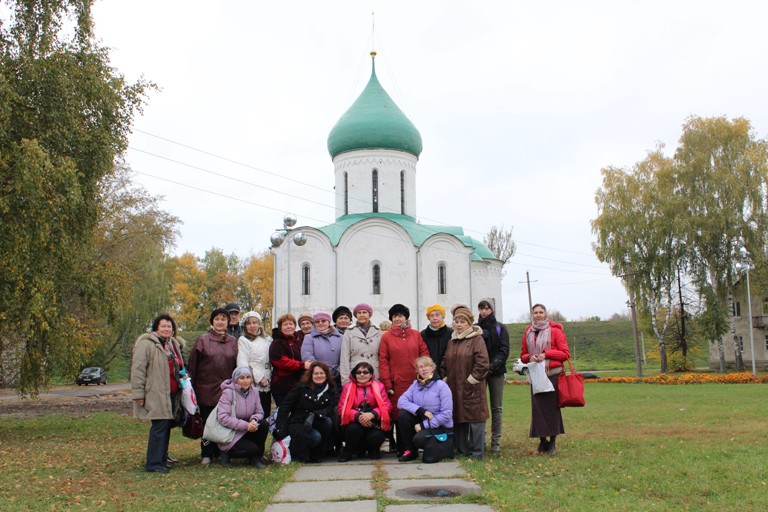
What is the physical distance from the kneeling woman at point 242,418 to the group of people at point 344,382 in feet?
0.04

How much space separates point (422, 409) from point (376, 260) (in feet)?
80.5

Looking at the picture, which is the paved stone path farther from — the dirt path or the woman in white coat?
the dirt path

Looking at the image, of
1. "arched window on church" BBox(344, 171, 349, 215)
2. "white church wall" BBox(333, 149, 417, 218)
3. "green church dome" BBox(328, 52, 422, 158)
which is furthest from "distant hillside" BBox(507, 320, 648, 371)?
"green church dome" BBox(328, 52, 422, 158)

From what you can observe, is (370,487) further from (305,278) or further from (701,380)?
(305,278)

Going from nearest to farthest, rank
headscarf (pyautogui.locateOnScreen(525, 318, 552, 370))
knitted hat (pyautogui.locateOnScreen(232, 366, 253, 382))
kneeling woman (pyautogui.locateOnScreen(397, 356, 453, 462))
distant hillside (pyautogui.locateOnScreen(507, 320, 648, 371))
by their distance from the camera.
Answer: kneeling woman (pyautogui.locateOnScreen(397, 356, 453, 462))
knitted hat (pyautogui.locateOnScreen(232, 366, 253, 382))
headscarf (pyautogui.locateOnScreen(525, 318, 552, 370))
distant hillside (pyautogui.locateOnScreen(507, 320, 648, 371))

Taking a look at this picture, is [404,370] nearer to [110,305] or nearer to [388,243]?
[110,305]

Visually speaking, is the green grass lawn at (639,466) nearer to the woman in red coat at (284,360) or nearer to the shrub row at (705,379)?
the woman in red coat at (284,360)

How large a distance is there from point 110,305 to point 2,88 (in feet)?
17.6

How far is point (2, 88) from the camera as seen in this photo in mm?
11320

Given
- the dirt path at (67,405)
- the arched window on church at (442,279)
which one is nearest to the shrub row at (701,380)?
the arched window on church at (442,279)

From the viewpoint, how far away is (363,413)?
853cm

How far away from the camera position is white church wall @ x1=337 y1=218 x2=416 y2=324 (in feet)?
108

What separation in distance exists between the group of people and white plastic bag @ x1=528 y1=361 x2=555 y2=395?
11 cm

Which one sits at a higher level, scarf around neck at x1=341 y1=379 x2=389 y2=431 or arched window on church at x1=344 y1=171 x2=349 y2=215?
arched window on church at x1=344 y1=171 x2=349 y2=215
